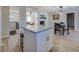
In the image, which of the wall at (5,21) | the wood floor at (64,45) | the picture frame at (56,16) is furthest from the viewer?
the picture frame at (56,16)

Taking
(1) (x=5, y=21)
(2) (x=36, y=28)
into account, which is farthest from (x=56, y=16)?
(1) (x=5, y=21)

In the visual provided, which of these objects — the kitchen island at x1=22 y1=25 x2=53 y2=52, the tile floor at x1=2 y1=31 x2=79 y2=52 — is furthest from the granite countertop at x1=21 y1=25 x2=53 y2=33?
the tile floor at x1=2 y1=31 x2=79 y2=52

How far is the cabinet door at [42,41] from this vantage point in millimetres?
2078

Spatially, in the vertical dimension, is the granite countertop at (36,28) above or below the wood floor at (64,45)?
above

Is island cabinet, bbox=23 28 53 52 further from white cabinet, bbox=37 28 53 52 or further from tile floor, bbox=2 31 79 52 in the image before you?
tile floor, bbox=2 31 79 52

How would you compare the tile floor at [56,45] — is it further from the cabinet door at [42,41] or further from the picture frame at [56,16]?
the picture frame at [56,16]

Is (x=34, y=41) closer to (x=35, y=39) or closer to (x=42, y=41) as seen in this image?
(x=35, y=39)

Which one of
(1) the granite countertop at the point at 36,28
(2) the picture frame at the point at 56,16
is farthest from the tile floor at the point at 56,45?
(2) the picture frame at the point at 56,16

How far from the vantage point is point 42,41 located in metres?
2.14

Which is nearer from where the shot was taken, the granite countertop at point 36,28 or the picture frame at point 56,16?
the granite countertop at point 36,28

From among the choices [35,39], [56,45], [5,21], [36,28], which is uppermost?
[5,21]

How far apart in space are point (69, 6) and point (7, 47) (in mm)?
1248

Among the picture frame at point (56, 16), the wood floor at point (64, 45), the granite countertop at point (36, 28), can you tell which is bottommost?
the wood floor at point (64, 45)

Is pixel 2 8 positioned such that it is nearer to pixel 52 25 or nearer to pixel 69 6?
pixel 52 25
